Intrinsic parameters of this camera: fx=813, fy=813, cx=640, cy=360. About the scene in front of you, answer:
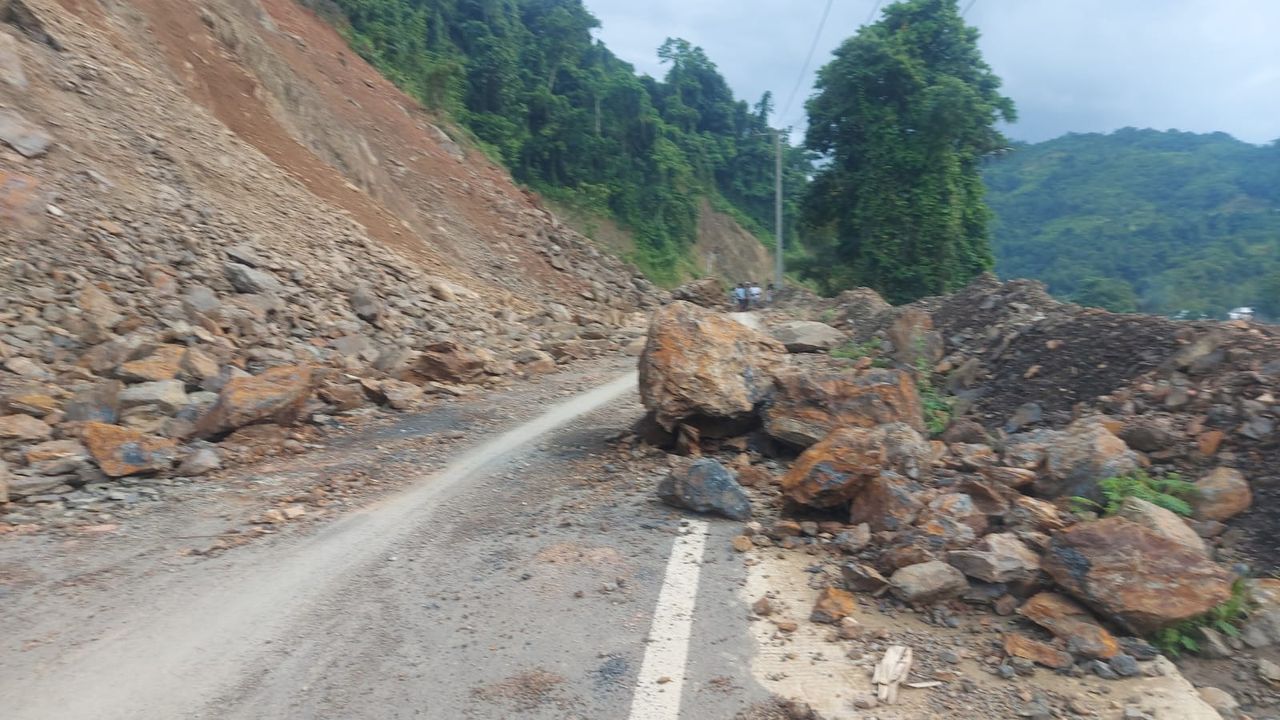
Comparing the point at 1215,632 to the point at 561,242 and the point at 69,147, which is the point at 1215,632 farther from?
the point at 561,242

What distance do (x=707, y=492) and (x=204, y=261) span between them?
28.2ft

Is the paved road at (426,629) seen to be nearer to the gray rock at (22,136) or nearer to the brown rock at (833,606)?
the brown rock at (833,606)

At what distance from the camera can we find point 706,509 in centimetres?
581

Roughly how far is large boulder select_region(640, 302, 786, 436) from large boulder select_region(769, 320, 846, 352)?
517 centimetres

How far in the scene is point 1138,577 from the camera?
4.06 meters

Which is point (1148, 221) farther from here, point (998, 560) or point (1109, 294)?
point (998, 560)

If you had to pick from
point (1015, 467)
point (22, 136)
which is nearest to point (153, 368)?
point (22, 136)

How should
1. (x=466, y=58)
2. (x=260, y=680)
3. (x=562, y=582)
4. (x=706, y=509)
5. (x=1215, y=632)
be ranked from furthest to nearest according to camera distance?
1. (x=466, y=58)
2. (x=706, y=509)
3. (x=562, y=582)
4. (x=1215, y=632)
5. (x=260, y=680)

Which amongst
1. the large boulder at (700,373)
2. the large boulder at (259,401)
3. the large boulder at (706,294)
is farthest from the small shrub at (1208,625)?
the large boulder at (706,294)

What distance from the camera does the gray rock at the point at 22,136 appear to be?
34.3ft

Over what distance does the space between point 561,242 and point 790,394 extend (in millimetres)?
21408

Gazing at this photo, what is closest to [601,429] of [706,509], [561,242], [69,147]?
[706,509]

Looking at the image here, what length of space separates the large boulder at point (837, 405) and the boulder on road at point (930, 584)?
2259mm

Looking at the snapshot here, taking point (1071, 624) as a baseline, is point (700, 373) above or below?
above
